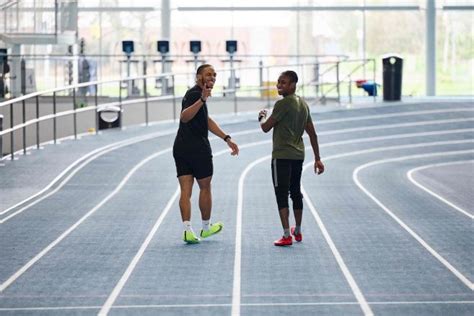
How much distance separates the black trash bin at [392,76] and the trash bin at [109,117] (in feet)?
32.3

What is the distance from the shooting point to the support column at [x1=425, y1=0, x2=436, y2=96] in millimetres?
45281

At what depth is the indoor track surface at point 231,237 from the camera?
10.1m

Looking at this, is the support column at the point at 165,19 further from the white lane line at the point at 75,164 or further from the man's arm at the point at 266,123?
the man's arm at the point at 266,123

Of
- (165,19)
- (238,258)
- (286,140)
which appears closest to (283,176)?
(286,140)

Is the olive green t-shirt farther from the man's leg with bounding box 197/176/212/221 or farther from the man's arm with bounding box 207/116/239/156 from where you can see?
the man's leg with bounding box 197/176/212/221

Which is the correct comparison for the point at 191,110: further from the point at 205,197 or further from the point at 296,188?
the point at 296,188

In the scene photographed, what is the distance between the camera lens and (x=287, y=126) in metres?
13.2

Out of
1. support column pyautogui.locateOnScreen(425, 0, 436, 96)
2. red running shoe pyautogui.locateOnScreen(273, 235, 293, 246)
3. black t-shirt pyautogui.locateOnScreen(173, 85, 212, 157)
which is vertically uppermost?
support column pyautogui.locateOnScreen(425, 0, 436, 96)

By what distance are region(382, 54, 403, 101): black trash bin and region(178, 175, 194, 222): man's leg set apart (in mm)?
22276

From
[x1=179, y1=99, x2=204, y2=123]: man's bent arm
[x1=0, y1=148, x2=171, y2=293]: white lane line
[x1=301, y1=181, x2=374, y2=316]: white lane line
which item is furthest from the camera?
[x1=179, y1=99, x2=204, y2=123]: man's bent arm

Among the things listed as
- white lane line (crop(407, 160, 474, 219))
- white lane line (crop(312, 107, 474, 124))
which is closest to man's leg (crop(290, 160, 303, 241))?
white lane line (crop(407, 160, 474, 219))

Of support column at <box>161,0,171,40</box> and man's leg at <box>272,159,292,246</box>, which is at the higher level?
support column at <box>161,0,171,40</box>

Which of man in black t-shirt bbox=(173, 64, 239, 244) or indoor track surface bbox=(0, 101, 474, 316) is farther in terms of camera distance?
man in black t-shirt bbox=(173, 64, 239, 244)

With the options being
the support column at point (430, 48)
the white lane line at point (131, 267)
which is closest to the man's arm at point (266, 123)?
the white lane line at point (131, 267)
